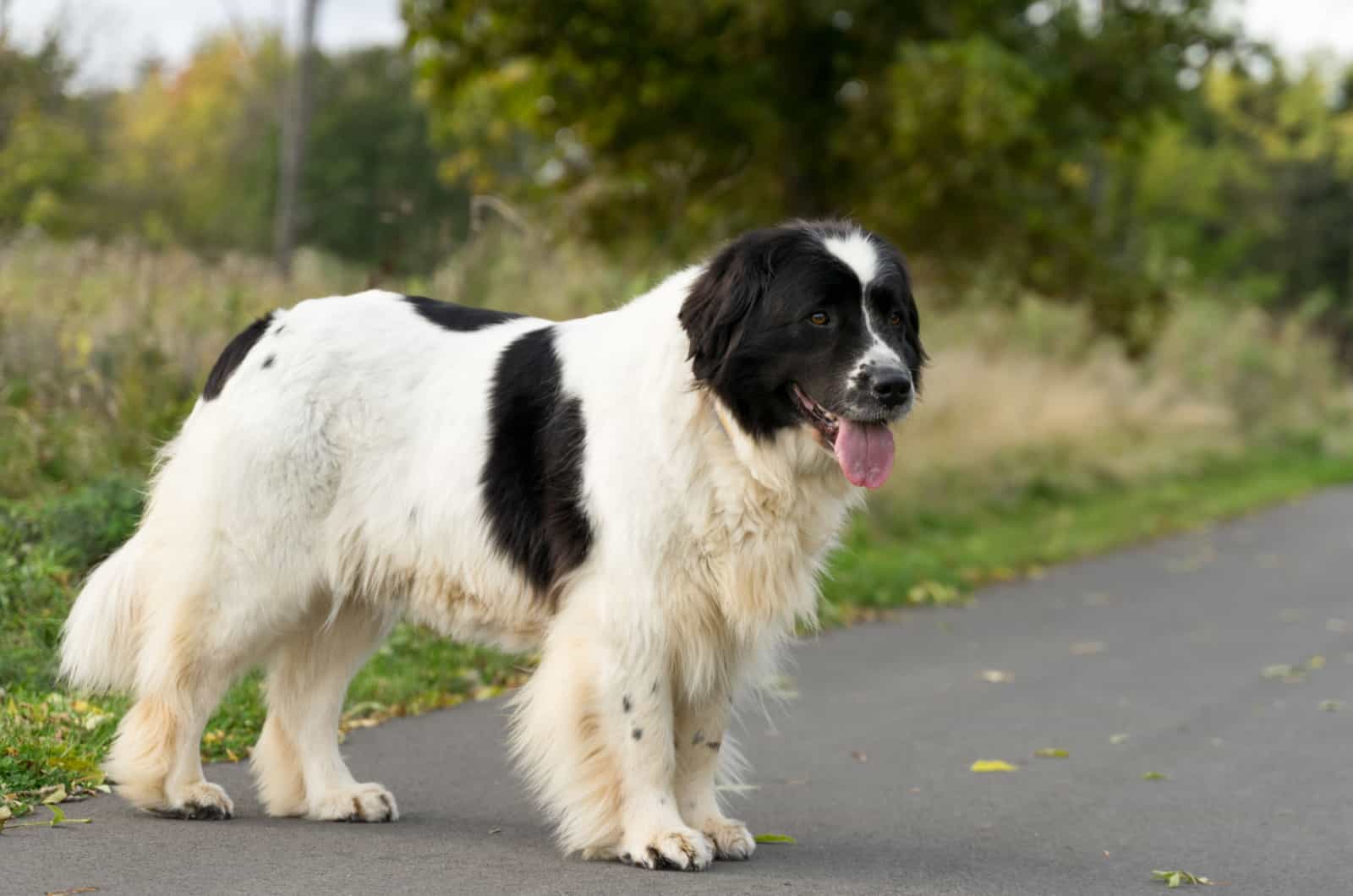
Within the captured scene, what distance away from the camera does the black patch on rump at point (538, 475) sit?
4859mm

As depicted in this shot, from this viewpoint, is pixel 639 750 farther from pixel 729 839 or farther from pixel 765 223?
pixel 765 223

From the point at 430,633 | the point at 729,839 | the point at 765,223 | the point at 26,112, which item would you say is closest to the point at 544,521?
the point at 729,839

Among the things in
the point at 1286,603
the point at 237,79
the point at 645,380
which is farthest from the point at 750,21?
the point at 237,79

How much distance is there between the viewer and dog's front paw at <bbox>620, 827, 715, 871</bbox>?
4656mm

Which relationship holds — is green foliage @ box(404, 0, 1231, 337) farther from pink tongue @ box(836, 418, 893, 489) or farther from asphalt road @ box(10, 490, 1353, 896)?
pink tongue @ box(836, 418, 893, 489)

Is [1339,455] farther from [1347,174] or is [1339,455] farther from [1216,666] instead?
[1347,174]

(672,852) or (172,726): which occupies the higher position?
(172,726)

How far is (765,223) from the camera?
58.7ft

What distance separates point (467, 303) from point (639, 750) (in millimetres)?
6944

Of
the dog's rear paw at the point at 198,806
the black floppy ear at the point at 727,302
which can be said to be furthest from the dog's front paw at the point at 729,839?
the dog's rear paw at the point at 198,806

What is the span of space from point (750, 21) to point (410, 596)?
11.9 m

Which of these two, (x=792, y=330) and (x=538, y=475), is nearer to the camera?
(x=792, y=330)

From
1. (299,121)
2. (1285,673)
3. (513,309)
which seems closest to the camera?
(1285,673)

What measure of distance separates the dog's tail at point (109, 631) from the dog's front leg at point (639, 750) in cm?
174
